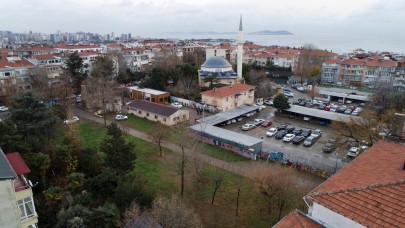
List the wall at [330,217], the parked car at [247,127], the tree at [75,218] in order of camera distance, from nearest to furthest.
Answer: the wall at [330,217], the tree at [75,218], the parked car at [247,127]

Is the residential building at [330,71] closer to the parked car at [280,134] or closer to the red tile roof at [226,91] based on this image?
the red tile roof at [226,91]

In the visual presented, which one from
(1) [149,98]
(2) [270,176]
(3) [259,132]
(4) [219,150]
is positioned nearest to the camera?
(2) [270,176]

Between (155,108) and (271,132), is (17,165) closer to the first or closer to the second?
(155,108)

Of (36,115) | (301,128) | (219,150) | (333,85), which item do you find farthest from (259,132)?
(333,85)

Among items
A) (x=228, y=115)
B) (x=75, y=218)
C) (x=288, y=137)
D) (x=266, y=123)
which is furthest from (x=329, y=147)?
(x=75, y=218)

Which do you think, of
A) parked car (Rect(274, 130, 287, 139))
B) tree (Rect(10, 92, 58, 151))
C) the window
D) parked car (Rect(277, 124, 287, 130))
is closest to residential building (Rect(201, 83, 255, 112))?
parked car (Rect(277, 124, 287, 130))

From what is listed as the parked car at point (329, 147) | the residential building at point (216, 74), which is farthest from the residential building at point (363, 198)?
the residential building at point (216, 74)

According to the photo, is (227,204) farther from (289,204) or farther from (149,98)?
(149,98)

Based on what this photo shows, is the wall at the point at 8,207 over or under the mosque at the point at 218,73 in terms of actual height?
under
